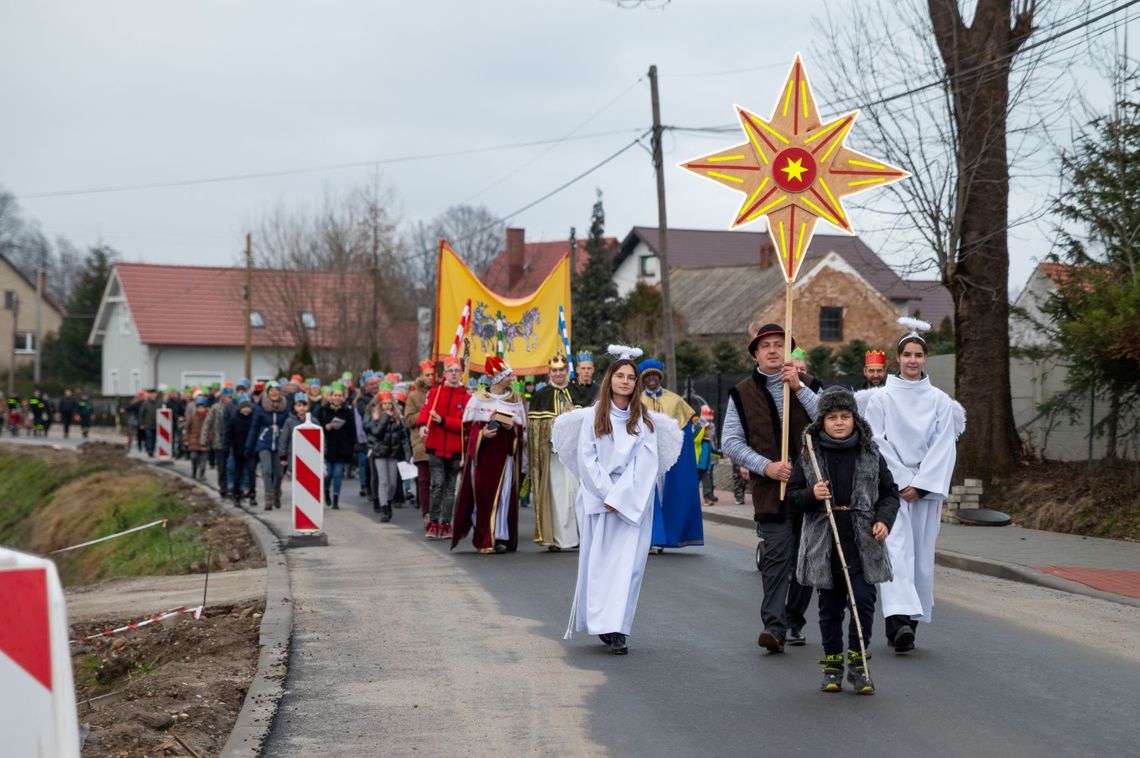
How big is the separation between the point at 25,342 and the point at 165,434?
62.5m

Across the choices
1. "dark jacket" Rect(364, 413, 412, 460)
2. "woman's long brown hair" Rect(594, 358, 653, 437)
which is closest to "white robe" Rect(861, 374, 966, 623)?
"woman's long brown hair" Rect(594, 358, 653, 437)

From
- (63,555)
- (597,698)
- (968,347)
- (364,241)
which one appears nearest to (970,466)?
(968,347)

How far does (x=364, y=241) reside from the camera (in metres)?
51.4

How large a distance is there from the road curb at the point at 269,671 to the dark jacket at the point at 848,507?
2.94 meters

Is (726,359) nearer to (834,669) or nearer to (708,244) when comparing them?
(834,669)

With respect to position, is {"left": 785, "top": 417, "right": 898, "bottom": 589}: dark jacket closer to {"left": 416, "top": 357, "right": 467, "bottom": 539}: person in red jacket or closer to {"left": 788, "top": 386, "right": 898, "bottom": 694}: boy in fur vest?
{"left": 788, "top": 386, "right": 898, "bottom": 694}: boy in fur vest

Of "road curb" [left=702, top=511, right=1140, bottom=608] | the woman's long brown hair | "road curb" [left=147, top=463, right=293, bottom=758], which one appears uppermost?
the woman's long brown hair

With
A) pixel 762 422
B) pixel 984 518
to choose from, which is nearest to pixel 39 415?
pixel 984 518

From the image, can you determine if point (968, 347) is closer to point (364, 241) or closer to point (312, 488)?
point (312, 488)

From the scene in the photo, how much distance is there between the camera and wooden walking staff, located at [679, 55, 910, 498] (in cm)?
999

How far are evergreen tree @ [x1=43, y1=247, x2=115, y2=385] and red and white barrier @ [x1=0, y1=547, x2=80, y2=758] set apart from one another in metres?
80.6

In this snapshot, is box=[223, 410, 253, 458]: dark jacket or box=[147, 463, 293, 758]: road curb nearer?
box=[147, 463, 293, 758]: road curb

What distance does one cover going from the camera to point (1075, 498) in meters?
17.1

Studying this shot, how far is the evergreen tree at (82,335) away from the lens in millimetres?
81312
